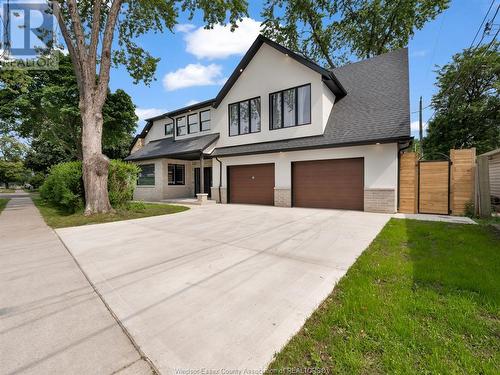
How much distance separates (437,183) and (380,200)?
217 cm

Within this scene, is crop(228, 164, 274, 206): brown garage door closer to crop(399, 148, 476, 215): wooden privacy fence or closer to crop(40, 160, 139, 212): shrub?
crop(40, 160, 139, 212): shrub

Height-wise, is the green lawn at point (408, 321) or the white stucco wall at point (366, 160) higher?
the white stucco wall at point (366, 160)

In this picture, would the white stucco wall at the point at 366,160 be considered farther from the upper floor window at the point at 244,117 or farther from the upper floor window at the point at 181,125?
the upper floor window at the point at 181,125

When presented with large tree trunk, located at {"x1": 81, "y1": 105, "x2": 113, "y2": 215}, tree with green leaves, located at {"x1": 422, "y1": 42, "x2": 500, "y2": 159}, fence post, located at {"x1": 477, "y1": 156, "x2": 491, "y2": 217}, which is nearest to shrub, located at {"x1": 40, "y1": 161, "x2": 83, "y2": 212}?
large tree trunk, located at {"x1": 81, "y1": 105, "x2": 113, "y2": 215}

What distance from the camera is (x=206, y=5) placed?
11.9 meters

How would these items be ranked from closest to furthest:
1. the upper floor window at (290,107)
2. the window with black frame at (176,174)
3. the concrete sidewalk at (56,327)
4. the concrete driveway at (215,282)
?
the concrete sidewalk at (56,327), the concrete driveway at (215,282), the upper floor window at (290,107), the window with black frame at (176,174)

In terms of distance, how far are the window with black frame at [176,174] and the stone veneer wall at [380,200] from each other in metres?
12.7

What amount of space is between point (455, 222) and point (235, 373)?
875cm

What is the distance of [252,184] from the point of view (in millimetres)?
13703

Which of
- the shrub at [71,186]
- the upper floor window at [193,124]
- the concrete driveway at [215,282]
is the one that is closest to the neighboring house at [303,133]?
the upper floor window at [193,124]

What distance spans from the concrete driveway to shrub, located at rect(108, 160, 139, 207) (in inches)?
142

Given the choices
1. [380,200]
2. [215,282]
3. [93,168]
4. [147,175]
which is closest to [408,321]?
[215,282]

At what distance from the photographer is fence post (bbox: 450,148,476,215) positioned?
8758 mm

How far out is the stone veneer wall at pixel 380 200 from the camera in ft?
31.0
